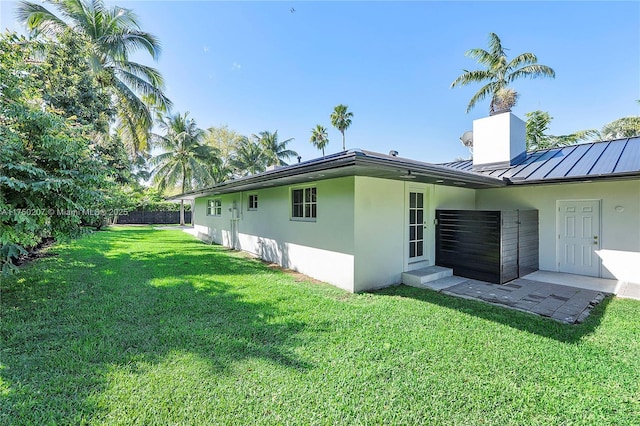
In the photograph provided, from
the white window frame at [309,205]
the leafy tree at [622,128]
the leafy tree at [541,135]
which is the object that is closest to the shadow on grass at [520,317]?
the white window frame at [309,205]

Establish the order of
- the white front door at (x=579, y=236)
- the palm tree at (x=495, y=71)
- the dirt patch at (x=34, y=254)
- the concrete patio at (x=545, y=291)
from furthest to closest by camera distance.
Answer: the palm tree at (x=495, y=71)
the dirt patch at (x=34, y=254)
the white front door at (x=579, y=236)
the concrete patio at (x=545, y=291)

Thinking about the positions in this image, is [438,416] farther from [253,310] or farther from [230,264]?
[230,264]

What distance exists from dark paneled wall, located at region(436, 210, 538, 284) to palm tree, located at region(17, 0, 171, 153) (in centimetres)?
1404

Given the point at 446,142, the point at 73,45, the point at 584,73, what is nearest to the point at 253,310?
the point at 73,45

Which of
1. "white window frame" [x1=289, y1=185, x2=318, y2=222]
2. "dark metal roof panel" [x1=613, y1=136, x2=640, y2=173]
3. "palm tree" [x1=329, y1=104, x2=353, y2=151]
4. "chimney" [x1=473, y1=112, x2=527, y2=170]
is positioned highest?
"palm tree" [x1=329, y1=104, x2=353, y2=151]

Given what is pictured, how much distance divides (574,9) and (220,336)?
1243 centimetres

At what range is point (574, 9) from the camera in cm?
795

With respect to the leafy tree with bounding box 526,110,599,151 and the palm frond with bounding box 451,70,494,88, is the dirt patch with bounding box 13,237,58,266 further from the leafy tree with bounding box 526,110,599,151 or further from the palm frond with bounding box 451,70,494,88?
the leafy tree with bounding box 526,110,599,151

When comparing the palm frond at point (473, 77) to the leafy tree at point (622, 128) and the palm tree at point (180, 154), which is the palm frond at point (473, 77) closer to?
the leafy tree at point (622, 128)

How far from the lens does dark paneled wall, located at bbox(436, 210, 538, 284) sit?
6246mm

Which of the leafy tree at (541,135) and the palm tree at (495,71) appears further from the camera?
the leafy tree at (541,135)

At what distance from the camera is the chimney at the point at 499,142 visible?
8.55 metres

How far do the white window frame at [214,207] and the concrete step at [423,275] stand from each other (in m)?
10.5

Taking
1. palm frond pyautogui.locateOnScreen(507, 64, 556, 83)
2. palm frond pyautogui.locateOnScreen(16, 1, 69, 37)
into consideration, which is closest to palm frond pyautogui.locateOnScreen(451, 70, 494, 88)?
Result: palm frond pyautogui.locateOnScreen(507, 64, 556, 83)
